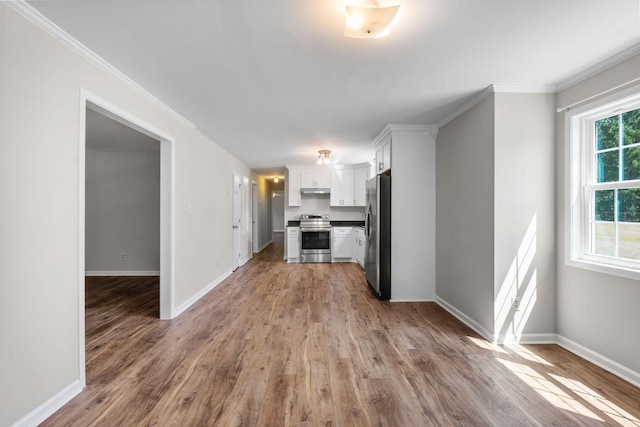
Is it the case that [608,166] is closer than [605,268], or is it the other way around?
[605,268]

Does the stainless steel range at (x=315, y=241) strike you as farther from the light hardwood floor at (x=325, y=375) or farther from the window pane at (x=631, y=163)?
the window pane at (x=631, y=163)

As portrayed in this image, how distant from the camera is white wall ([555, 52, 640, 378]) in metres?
2.06

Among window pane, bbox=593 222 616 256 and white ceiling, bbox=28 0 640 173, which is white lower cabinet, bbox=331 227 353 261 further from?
window pane, bbox=593 222 616 256

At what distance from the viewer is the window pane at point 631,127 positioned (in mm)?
2133

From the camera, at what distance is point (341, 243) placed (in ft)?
22.7

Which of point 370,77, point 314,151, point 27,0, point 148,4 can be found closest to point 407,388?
point 370,77

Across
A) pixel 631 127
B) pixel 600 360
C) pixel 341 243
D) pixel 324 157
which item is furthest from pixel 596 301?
pixel 341 243

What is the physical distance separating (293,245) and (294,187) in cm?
144

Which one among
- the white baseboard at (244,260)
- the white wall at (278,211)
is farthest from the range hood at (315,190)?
the white wall at (278,211)

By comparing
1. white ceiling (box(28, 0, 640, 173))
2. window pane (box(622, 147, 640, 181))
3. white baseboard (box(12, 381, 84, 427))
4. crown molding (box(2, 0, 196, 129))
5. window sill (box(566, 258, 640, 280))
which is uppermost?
white ceiling (box(28, 0, 640, 173))

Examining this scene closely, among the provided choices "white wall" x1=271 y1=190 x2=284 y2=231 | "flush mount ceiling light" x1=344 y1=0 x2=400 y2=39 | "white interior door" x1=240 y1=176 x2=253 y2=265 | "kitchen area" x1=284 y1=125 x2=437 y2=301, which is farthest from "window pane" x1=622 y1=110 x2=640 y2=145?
"white wall" x1=271 y1=190 x2=284 y2=231

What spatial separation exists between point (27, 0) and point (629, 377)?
14.6ft

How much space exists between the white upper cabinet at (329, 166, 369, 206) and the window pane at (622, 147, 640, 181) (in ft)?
16.8

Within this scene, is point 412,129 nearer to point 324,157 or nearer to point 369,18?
point 324,157
